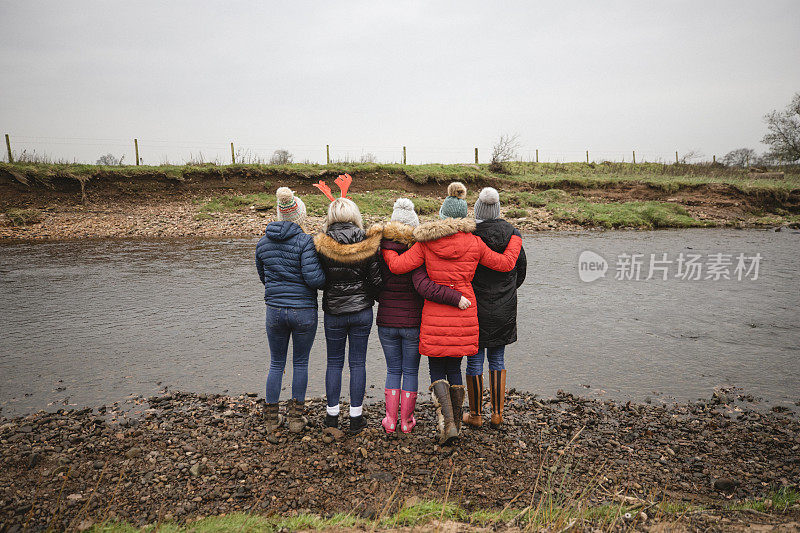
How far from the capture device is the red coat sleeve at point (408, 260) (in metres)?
4.52

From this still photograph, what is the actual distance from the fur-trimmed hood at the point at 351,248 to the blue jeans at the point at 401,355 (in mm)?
734

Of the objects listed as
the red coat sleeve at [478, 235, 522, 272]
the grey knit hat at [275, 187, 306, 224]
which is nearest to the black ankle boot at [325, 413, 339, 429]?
the grey knit hat at [275, 187, 306, 224]

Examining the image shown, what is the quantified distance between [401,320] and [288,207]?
1502mm

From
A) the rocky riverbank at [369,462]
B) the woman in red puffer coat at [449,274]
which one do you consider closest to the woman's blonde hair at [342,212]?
the woman in red puffer coat at [449,274]

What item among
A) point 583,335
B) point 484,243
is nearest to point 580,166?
point 583,335

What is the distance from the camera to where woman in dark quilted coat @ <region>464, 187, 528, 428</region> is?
478 cm

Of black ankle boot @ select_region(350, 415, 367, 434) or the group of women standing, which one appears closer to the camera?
the group of women standing

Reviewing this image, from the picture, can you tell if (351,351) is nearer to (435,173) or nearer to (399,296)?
(399,296)

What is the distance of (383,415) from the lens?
519 centimetres

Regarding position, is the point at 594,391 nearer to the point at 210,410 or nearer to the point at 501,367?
the point at 501,367

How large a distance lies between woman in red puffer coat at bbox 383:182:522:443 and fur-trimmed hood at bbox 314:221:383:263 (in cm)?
18

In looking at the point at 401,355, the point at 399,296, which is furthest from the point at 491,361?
the point at 399,296

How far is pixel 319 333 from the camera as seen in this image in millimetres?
8164

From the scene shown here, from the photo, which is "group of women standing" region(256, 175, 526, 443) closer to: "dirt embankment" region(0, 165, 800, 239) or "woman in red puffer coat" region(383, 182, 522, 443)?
"woman in red puffer coat" region(383, 182, 522, 443)
